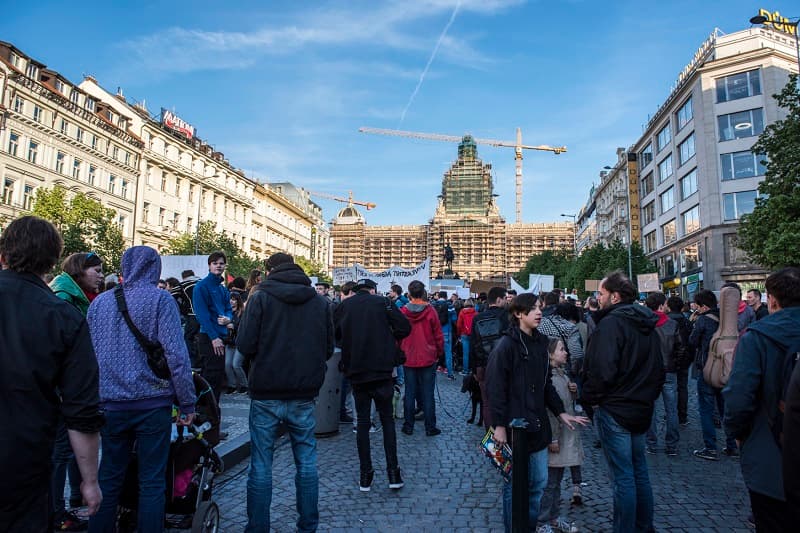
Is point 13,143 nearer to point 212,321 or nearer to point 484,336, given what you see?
point 212,321

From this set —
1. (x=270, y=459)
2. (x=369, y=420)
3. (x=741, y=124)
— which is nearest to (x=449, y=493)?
(x=369, y=420)

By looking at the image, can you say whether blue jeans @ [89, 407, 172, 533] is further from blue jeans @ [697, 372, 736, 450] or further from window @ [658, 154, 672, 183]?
window @ [658, 154, 672, 183]

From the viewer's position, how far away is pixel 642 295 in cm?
3175

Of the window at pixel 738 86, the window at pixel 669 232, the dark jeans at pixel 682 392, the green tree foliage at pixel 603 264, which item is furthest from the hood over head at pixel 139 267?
the window at pixel 669 232

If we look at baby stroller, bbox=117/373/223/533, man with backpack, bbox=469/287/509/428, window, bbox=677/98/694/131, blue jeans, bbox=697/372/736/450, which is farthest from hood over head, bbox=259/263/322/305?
window, bbox=677/98/694/131

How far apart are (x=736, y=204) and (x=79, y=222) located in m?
44.6

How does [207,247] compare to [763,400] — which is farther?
[207,247]

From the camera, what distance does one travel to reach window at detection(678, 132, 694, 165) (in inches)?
1769

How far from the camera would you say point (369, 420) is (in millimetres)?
5461

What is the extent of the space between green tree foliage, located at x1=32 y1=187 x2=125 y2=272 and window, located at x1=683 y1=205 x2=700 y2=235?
42.5 m

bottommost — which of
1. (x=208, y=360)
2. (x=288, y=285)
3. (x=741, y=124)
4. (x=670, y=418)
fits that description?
(x=670, y=418)

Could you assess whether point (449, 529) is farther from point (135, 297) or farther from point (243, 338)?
point (135, 297)

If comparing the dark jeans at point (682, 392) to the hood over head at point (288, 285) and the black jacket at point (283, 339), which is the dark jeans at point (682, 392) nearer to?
the black jacket at point (283, 339)

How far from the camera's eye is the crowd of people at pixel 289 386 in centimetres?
226
